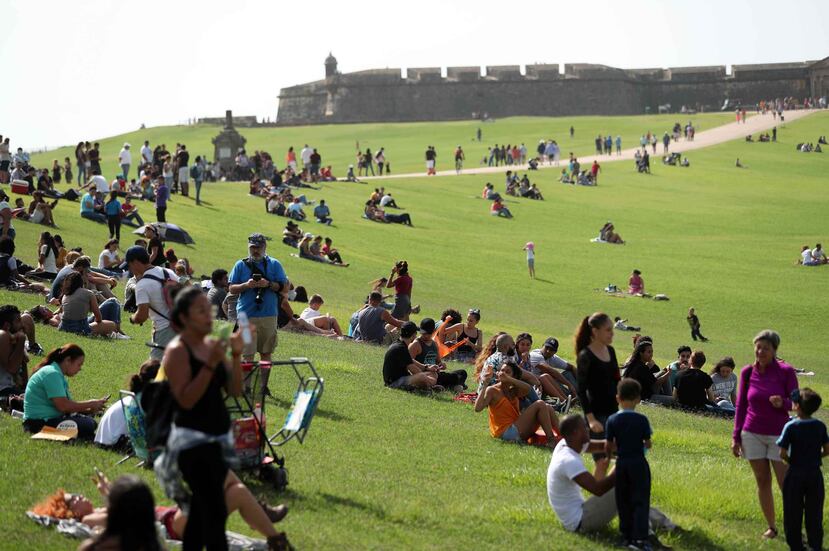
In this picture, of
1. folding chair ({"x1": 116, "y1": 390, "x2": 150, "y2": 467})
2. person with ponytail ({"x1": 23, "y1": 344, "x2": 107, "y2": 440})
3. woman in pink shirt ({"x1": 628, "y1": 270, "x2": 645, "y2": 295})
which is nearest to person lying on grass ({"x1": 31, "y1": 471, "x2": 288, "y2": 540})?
folding chair ({"x1": 116, "y1": 390, "x2": 150, "y2": 467})

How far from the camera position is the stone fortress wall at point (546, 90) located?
344ft

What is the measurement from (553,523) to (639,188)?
1913 inches

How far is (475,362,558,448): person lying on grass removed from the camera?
39.9ft

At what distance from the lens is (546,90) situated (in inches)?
4166

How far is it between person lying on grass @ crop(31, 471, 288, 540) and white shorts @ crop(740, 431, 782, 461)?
12.8 feet

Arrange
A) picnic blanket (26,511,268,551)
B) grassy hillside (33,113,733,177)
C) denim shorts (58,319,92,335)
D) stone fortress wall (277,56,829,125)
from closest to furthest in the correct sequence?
picnic blanket (26,511,268,551) < denim shorts (58,319,92,335) < grassy hillside (33,113,733,177) < stone fortress wall (277,56,829,125)

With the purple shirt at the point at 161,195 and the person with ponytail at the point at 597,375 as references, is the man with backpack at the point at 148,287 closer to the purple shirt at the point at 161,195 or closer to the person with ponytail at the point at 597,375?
the person with ponytail at the point at 597,375

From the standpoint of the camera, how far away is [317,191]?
153 ft

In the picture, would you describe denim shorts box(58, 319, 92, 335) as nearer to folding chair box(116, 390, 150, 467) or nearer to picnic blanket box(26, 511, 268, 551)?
folding chair box(116, 390, 150, 467)

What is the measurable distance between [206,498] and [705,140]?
7243cm

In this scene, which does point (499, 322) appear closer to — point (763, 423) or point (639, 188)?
point (763, 423)

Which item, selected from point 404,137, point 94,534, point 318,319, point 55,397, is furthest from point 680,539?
point 404,137

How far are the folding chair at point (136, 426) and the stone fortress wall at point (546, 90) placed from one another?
9644 centimetres

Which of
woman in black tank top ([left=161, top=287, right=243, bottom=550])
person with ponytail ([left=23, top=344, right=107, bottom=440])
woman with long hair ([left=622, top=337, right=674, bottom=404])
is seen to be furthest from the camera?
woman with long hair ([left=622, top=337, right=674, bottom=404])
